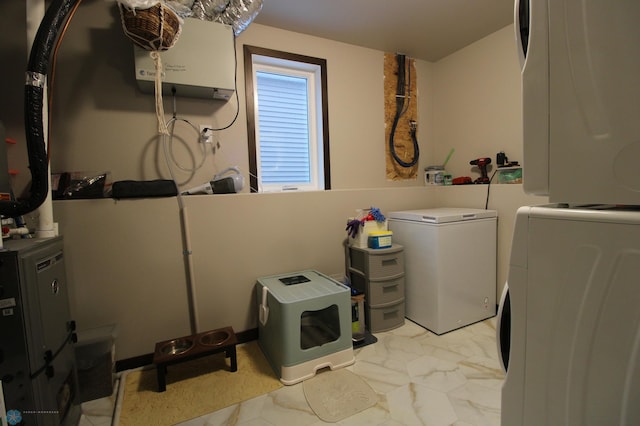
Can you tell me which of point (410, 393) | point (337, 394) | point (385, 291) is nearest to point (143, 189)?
point (337, 394)

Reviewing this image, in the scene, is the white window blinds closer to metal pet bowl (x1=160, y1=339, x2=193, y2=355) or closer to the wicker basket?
the wicker basket

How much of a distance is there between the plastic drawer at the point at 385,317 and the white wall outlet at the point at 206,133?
68.2 inches

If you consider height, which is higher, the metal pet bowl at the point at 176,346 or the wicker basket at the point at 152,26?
the wicker basket at the point at 152,26

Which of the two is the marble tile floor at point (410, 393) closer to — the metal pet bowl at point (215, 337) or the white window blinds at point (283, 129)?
the metal pet bowl at point (215, 337)

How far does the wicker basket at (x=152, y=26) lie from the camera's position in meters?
1.49

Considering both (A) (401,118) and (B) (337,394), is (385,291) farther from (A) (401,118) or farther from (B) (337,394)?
(A) (401,118)

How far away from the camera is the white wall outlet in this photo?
213 centimetres

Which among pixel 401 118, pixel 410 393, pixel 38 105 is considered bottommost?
pixel 410 393

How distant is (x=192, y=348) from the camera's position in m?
1.71

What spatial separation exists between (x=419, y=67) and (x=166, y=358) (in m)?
3.30

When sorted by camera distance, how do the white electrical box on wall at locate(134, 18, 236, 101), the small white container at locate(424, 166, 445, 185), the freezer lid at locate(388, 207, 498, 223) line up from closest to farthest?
the white electrical box on wall at locate(134, 18, 236, 101)
the freezer lid at locate(388, 207, 498, 223)
the small white container at locate(424, 166, 445, 185)

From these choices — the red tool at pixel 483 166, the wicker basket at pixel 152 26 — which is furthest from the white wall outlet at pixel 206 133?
the red tool at pixel 483 166

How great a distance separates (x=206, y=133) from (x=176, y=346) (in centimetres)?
143

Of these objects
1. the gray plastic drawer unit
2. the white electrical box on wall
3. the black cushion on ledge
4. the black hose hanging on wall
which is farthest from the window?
the black hose hanging on wall
